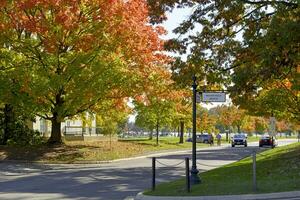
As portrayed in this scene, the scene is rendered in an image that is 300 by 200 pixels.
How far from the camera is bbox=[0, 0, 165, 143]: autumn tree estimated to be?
2823 cm

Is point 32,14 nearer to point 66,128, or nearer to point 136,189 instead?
point 136,189

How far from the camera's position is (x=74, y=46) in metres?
30.1

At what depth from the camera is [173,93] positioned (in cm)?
4134

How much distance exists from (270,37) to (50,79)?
1482 centimetres

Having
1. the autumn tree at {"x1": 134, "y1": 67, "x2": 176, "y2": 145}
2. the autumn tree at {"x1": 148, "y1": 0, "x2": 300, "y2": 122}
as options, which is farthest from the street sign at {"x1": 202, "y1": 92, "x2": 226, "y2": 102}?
the autumn tree at {"x1": 134, "y1": 67, "x2": 176, "y2": 145}

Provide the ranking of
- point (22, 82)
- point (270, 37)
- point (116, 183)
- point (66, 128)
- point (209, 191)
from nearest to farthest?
point (209, 191)
point (270, 37)
point (116, 183)
point (22, 82)
point (66, 128)

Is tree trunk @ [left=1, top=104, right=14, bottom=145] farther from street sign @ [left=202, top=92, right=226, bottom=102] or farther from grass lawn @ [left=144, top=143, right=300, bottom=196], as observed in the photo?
street sign @ [left=202, top=92, right=226, bottom=102]

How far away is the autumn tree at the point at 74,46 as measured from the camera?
28.2 m

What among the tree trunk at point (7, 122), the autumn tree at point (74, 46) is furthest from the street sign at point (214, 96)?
the tree trunk at point (7, 122)

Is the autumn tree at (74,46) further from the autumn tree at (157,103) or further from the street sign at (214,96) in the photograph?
the street sign at (214,96)

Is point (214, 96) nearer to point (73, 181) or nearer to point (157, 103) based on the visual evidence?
point (73, 181)

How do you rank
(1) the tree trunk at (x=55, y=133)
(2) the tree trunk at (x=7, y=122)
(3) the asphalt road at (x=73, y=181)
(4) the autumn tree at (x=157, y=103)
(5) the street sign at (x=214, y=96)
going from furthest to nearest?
(2) the tree trunk at (x=7, y=122), (1) the tree trunk at (x=55, y=133), (4) the autumn tree at (x=157, y=103), (5) the street sign at (x=214, y=96), (3) the asphalt road at (x=73, y=181)

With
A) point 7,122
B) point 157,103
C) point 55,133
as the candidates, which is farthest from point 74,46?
point 157,103

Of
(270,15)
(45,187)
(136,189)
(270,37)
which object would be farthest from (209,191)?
(270,15)
